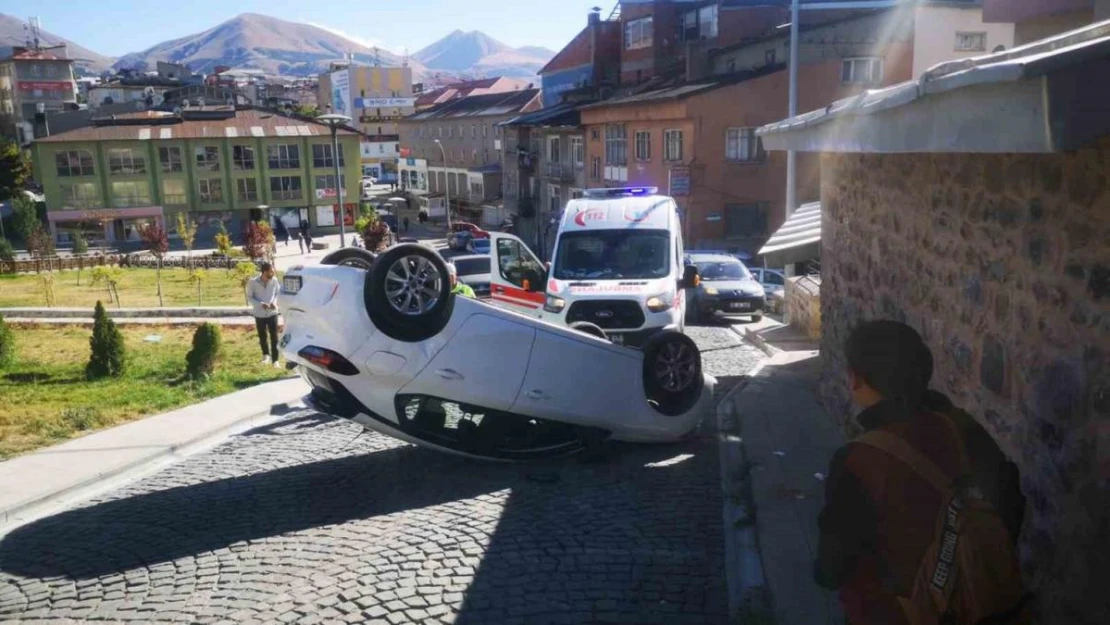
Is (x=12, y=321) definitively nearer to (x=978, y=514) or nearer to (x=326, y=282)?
(x=326, y=282)

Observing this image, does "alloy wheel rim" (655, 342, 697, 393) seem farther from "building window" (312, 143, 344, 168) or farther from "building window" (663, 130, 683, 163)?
"building window" (312, 143, 344, 168)

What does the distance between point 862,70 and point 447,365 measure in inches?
1340

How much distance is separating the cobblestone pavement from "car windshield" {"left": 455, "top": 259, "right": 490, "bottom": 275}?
14866mm

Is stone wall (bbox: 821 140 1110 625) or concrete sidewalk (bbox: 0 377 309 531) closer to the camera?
stone wall (bbox: 821 140 1110 625)

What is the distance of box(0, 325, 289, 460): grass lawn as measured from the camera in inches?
445

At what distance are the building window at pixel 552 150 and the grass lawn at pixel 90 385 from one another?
35467 millimetres

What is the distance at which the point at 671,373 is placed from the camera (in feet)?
30.9

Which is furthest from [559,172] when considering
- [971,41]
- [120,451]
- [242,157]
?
[120,451]

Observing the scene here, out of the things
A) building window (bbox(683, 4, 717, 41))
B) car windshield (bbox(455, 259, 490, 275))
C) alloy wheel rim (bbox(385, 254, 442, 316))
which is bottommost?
car windshield (bbox(455, 259, 490, 275))

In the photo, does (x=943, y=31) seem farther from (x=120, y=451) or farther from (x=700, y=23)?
(x=120, y=451)

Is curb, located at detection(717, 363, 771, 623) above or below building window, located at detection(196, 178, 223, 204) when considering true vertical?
below

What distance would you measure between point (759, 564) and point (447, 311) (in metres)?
3.37

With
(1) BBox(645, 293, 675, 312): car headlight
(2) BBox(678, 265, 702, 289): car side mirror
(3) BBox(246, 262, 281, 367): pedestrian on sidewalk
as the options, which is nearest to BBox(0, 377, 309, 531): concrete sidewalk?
(3) BBox(246, 262, 281, 367): pedestrian on sidewalk

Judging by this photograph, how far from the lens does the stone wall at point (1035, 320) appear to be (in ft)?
Answer: 13.3
